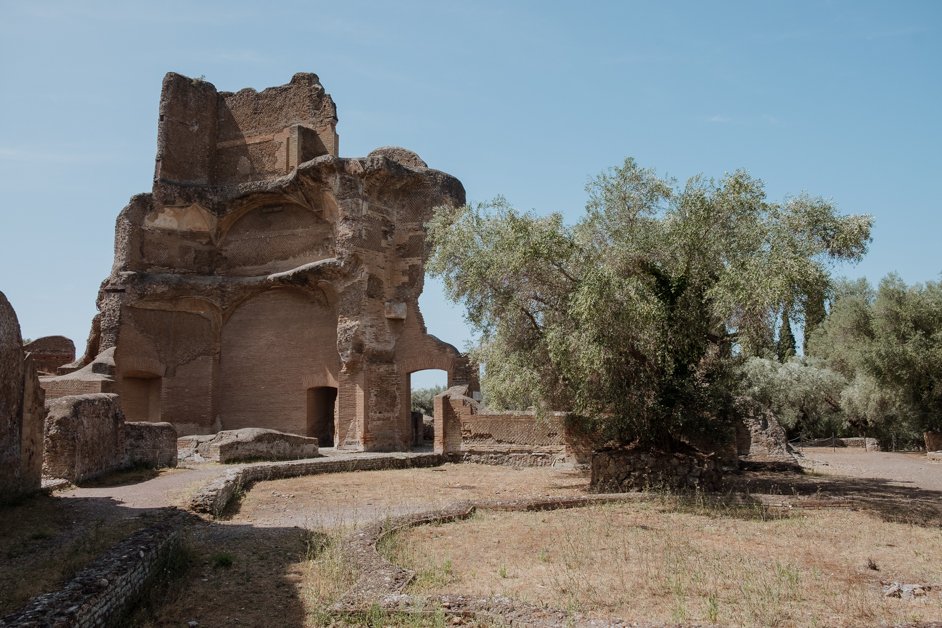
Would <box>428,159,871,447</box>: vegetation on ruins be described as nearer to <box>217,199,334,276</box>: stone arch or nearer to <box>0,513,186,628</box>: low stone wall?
<box>0,513,186,628</box>: low stone wall

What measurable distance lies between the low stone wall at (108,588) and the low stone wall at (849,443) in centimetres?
2561

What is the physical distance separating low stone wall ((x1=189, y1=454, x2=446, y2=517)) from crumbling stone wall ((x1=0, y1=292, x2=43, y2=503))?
2.00m

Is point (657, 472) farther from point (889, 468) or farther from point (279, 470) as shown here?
point (889, 468)

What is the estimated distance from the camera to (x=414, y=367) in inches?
858

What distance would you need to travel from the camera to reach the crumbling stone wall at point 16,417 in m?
8.65

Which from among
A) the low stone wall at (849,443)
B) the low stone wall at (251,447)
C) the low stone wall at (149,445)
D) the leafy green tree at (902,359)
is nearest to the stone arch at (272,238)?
the low stone wall at (251,447)

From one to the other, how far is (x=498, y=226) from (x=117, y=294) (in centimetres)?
1495

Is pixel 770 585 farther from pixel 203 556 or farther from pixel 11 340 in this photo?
pixel 11 340

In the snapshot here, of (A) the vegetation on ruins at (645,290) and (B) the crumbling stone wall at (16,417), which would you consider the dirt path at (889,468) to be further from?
(B) the crumbling stone wall at (16,417)

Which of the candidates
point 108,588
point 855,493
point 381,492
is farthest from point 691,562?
point 381,492

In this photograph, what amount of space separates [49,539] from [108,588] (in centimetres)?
280

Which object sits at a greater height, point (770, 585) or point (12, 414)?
point (12, 414)

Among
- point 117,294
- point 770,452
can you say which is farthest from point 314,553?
point 117,294

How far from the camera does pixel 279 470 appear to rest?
14289mm
